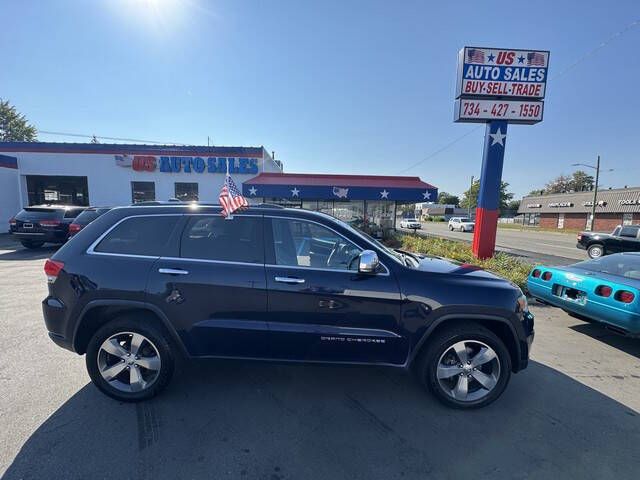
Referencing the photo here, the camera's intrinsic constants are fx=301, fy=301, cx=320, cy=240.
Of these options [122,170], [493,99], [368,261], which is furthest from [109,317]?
[122,170]

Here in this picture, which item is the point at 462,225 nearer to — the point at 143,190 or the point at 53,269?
the point at 143,190

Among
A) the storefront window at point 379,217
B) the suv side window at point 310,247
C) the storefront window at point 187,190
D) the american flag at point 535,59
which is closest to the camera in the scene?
the suv side window at point 310,247

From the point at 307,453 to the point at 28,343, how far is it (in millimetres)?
4004

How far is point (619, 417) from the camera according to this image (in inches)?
106

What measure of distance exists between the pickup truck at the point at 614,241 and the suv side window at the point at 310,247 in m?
14.7

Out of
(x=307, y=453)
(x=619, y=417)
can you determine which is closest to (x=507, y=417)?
(x=619, y=417)

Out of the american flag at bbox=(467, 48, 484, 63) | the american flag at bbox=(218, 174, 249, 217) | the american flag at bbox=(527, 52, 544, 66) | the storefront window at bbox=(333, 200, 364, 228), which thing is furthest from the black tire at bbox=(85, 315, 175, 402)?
the storefront window at bbox=(333, 200, 364, 228)

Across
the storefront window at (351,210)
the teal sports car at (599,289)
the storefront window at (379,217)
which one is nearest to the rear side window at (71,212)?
the storefront window at (351,210)

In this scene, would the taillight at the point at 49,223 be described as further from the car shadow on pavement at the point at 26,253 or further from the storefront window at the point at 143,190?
the storefront window at the point at 143,190

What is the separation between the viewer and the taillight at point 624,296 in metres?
3.69

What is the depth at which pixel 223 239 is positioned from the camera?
2.88m

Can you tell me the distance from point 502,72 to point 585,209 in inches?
1689

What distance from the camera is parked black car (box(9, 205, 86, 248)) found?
1050 cm

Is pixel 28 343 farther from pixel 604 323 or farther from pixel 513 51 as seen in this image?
pixel 513 51
